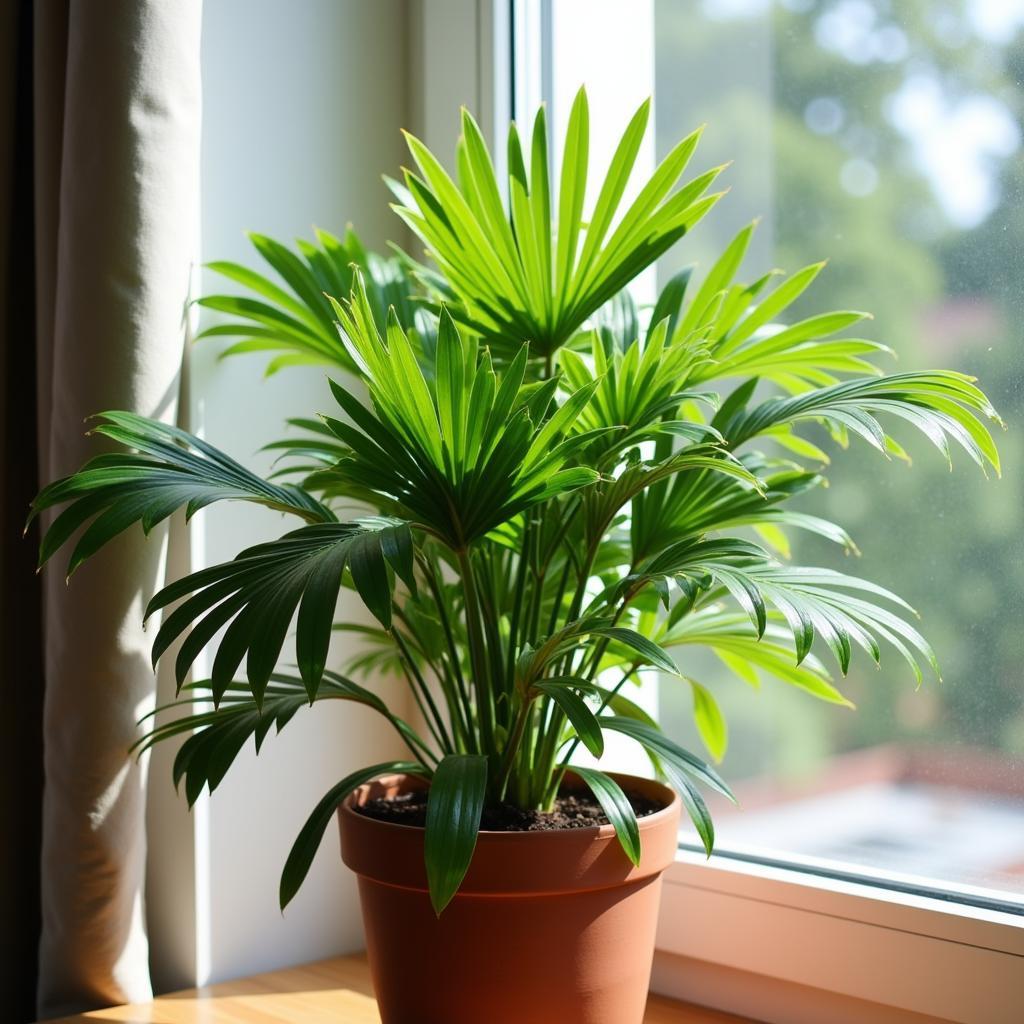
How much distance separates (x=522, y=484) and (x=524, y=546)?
176 mm

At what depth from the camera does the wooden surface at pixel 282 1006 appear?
115 cm

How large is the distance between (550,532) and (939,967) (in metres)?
0.54

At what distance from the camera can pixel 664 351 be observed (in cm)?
94

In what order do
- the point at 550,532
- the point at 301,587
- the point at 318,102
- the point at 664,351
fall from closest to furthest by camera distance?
the point at 301,587 → the point at 664,351 → the point at 550,532 → the point at 318,102

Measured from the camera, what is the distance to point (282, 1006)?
3.92ft

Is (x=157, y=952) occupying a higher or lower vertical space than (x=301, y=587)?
lower

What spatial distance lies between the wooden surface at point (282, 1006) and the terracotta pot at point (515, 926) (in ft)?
0.95

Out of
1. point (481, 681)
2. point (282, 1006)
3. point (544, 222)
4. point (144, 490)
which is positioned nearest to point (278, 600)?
point (144, 490)

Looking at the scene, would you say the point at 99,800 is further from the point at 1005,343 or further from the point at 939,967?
the point at 1005,343

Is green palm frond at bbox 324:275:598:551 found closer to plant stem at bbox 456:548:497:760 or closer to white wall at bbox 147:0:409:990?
plant stem at bbox 456:548:497:760

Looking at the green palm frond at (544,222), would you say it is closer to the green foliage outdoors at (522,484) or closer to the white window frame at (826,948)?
the green foliage outdoors at (522,484)

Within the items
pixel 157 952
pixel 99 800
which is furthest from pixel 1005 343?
pixel 157 952

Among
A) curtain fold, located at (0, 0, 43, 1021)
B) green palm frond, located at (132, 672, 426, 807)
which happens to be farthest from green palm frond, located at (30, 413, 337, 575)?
curtain fold, located at (0, 0, 43, 1021)

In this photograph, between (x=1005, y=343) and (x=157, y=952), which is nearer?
(x=1005, y=343)
